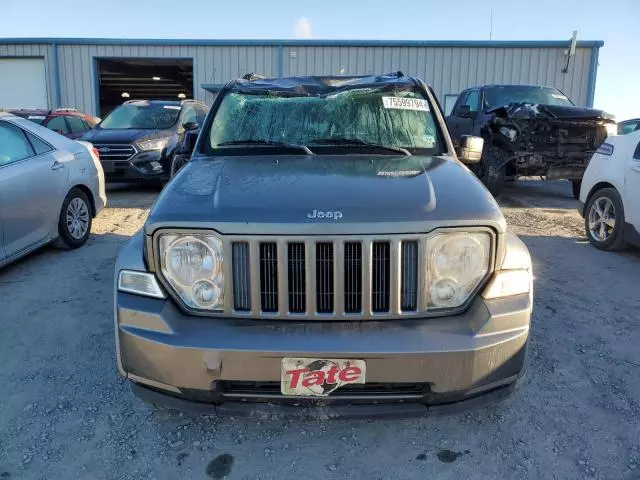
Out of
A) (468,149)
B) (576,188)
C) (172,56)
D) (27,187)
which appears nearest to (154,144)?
(27,187)

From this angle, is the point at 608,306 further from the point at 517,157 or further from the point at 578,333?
the point at 517,157

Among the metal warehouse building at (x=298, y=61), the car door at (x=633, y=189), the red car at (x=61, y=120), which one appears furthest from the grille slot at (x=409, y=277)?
the metal warehouse building at (x=298, y=61)

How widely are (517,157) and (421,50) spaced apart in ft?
37.9

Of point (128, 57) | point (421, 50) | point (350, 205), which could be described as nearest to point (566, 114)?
point (350, 205)

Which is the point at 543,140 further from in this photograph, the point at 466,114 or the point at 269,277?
the point at 269,277

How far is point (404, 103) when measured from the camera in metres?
3.66

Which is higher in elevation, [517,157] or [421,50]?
[421,50]

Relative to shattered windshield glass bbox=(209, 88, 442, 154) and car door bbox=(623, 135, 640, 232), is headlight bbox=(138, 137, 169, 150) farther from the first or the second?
car door bbox=(623, 135, 640, 232)

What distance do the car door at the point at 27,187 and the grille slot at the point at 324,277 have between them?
3638 millimetres

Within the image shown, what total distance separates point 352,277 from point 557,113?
7.55 meters

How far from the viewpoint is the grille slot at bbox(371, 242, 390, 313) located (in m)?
2.21

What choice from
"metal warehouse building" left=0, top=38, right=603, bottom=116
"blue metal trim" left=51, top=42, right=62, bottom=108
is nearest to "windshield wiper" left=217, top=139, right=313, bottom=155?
"metal warehouse building" left=0, top=38, right=603, bottom=116

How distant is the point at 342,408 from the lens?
2.20 meters

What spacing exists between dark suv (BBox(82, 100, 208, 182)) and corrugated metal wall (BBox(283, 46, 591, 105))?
949 cm
